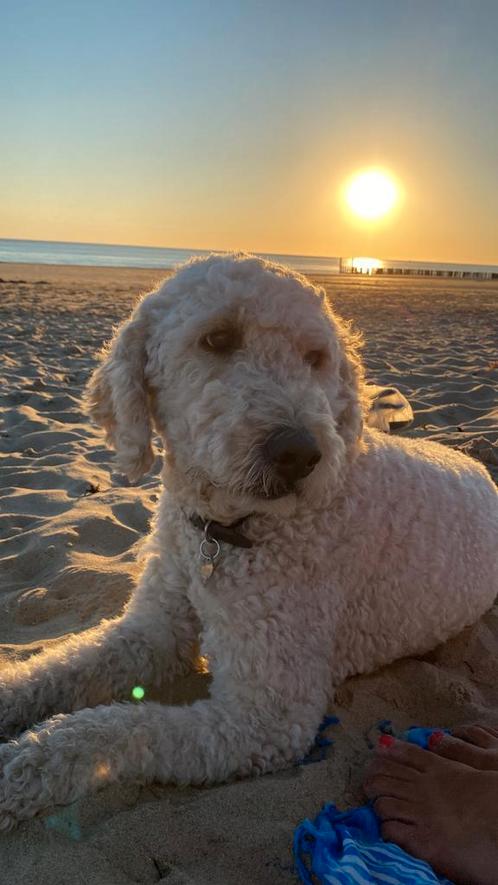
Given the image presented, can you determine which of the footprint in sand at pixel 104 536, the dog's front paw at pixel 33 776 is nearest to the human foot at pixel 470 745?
the dog's front paw at pixel 33 776

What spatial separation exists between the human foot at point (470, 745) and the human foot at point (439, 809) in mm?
67

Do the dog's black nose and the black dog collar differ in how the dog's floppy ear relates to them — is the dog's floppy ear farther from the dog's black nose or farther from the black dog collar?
the dog's black nose

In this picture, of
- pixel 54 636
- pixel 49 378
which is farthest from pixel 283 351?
pixel 49 378

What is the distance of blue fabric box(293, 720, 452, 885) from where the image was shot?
1938 millimetres

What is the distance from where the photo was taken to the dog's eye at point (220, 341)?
269cm

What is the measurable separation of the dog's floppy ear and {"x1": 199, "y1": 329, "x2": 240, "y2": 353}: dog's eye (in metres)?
0.32

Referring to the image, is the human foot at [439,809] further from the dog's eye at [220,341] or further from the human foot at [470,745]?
the dog's eye at [220,341]

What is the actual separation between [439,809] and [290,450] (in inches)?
51.2

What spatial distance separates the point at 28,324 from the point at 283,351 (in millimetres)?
11903

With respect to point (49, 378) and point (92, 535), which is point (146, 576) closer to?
point (92, 535)

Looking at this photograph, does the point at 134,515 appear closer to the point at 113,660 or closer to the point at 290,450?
the point at 113,660

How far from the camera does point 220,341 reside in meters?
2.69

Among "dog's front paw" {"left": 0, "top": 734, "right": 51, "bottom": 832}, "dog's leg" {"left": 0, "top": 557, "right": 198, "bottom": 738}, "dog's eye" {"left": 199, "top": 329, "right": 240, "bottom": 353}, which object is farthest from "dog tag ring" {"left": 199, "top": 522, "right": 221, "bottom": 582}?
"dog's front paw" {"left": 0, "top": 734, "right": 51, "bottom": 832}

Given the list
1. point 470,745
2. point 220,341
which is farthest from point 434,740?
point 220,341
